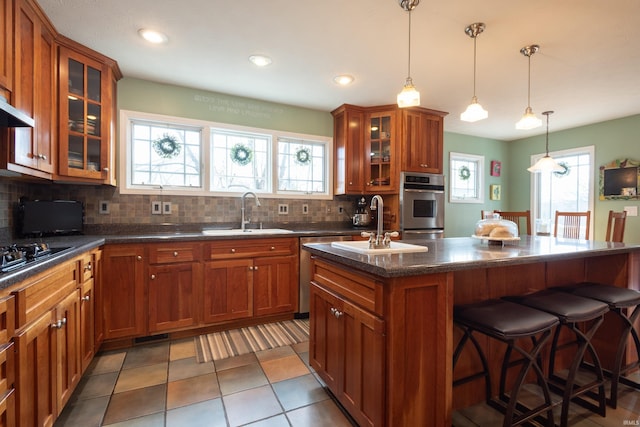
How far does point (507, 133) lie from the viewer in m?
4.99

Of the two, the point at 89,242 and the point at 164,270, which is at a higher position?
the point at 89,242

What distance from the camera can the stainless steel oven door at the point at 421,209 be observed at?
3711mm

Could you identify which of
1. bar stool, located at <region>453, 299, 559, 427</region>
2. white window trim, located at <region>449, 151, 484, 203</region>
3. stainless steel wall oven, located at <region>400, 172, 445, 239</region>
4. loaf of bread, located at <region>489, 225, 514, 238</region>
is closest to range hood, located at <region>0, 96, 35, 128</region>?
bar stool, located at <region>453, 299, 559, 427</region>

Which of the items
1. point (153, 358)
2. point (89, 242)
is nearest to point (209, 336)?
point (153, 358)

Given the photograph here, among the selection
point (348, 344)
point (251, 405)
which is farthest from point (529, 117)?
point (251, 405)

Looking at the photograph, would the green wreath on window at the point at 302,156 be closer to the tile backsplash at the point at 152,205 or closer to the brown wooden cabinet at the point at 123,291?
the tile backsplash at the point at 152,205

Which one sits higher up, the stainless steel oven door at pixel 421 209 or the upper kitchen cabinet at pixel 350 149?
the upper kitchen cabinet at pixel 350 149

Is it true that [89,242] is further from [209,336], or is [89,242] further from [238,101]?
[238,101]

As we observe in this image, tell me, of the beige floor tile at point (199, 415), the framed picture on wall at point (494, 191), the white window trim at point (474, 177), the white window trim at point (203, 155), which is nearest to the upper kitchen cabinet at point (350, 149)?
the white window trim at point (203, 155)

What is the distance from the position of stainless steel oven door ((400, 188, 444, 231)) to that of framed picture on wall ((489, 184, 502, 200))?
200cm

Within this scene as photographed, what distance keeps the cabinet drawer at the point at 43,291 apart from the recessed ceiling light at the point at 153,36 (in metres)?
1.68

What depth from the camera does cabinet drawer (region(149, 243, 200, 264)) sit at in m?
2.49

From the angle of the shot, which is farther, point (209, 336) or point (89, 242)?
point (209, 336)

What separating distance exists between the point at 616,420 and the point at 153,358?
9.86 feet
